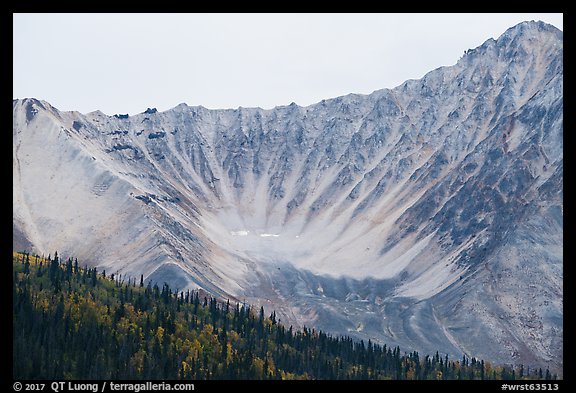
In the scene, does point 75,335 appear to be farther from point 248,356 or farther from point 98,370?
point 248,356
